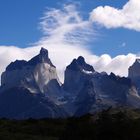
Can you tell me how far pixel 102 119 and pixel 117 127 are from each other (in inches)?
143

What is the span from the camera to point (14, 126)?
70.9 metres

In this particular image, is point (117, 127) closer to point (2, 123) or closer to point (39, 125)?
point (39, 125)

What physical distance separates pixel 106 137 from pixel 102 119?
3.92 meters

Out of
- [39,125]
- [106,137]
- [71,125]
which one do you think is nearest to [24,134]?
[39,125]

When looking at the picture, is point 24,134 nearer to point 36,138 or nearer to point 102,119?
point 36,138

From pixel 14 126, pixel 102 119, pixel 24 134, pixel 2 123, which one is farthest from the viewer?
pixel 2 123

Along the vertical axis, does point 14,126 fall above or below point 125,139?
above

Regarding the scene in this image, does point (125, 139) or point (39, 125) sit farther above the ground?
point (39, 125)

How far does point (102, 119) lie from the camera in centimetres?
5250

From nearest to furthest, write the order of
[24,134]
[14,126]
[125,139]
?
[125,139], [24,134], [14,126]

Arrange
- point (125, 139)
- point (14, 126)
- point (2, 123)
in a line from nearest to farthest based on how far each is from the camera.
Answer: point (125, 139) → point (14, 126) → point (2, 123)

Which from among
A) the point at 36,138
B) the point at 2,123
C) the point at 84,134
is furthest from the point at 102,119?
the point at 2,123

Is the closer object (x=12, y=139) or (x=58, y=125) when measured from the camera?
(x=12, y=139)

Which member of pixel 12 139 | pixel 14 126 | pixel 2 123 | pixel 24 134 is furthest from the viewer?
pixel 2 123
